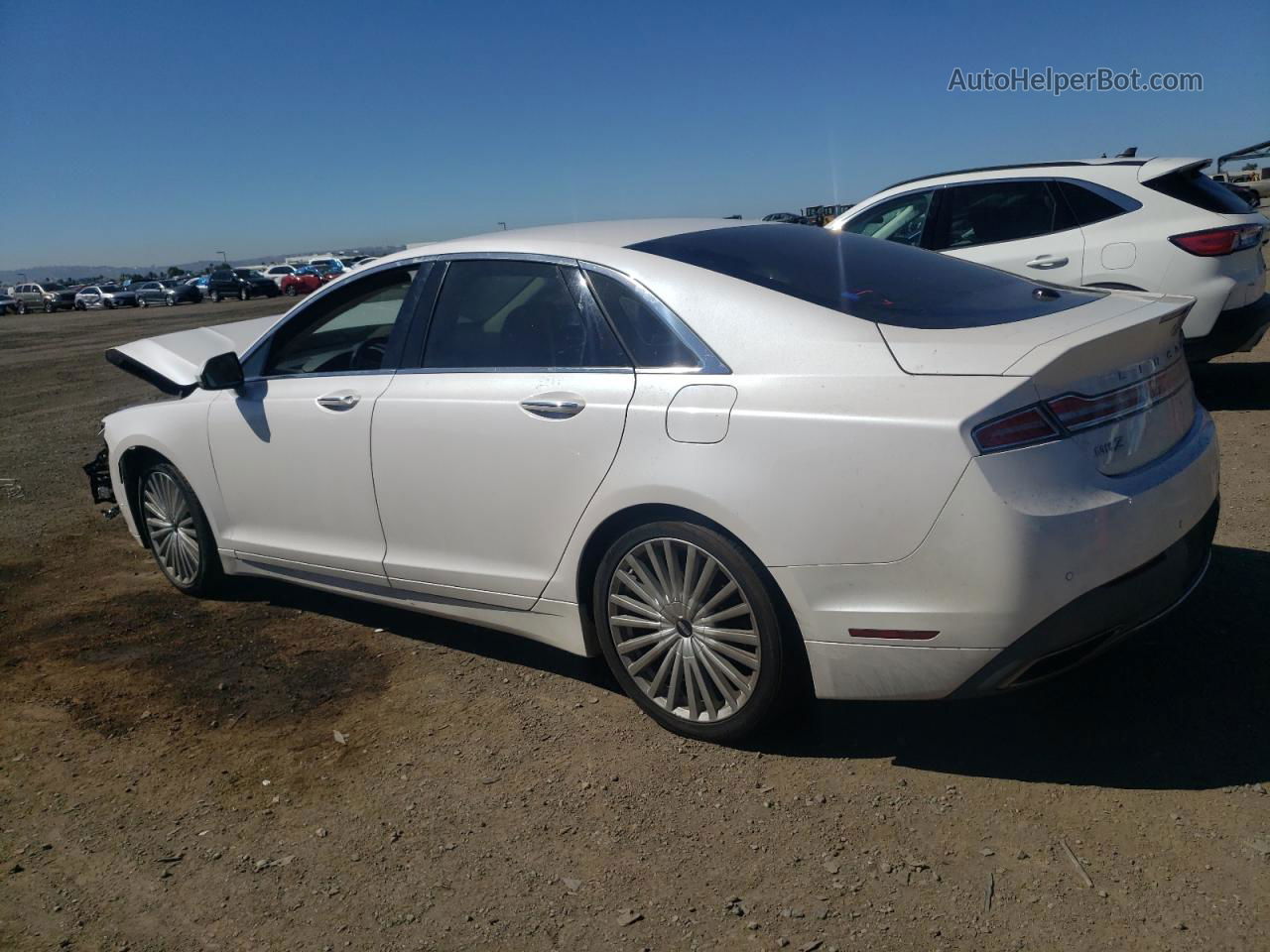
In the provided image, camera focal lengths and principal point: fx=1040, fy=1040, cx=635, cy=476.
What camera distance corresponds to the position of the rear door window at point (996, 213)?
7336 mm

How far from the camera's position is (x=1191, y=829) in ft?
8.74

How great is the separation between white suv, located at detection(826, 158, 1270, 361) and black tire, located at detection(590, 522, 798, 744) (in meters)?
4.29

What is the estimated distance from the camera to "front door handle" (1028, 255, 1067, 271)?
284 inches

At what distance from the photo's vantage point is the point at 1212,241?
6.77 metres

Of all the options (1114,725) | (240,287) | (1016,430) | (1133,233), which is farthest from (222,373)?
(240,287)

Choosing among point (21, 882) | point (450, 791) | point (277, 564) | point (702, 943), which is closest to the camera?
point (702, 943)

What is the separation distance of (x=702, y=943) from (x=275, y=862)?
1.26 m

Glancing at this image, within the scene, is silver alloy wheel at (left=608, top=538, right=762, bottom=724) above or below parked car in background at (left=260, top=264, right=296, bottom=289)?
below

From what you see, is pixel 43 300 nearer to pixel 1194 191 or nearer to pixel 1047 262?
pixel 1047 262

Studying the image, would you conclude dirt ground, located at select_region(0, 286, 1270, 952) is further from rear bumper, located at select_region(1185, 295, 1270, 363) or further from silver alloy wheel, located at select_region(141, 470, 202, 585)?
rear bumper, located at select_region(1185, 295, 1270, 363)

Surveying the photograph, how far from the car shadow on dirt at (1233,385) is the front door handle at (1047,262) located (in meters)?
1.45

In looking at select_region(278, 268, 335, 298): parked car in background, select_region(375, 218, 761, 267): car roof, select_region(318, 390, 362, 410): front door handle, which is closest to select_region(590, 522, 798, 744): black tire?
select_region(375, 218, 761, 267): car roof

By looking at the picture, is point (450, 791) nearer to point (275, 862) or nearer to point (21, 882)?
point (275, 862)

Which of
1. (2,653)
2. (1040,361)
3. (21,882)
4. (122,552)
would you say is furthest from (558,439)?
(122,552)
